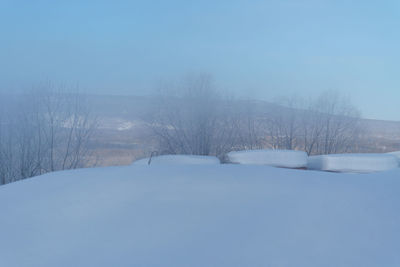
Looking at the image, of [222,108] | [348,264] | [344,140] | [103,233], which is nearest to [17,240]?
[103,233]

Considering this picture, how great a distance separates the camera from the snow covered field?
51.3 inches

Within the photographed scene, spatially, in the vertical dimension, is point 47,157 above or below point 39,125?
below

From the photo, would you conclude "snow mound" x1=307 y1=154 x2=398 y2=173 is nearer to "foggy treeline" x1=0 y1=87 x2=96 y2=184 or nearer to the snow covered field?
the snow covered field

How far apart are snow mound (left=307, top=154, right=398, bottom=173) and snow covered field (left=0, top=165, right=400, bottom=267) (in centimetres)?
309

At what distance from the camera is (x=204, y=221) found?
156cm

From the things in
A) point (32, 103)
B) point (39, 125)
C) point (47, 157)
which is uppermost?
point (32, 103)

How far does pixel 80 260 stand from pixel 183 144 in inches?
508

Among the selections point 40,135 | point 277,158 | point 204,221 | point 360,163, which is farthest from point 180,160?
point 40,135

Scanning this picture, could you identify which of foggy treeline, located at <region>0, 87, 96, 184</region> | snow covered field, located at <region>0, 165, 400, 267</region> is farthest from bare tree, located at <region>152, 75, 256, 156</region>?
snow covered field, located at <region>0, 165, 400, 267</region>

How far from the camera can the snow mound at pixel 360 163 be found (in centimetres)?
509

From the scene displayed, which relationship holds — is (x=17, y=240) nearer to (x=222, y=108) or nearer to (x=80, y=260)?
(x=80, y=260)

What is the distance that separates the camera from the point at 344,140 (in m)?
15.7

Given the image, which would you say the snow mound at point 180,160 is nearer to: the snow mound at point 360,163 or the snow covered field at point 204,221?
the snow mound at point 360,163

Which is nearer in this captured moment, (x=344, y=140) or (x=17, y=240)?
(x=17, y=240)
